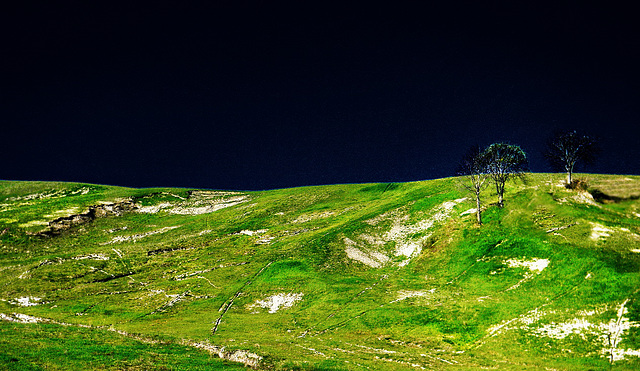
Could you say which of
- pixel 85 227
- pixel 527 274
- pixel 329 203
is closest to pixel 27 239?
pixel 85 227

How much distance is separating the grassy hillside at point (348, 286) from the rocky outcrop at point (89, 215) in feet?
3.28

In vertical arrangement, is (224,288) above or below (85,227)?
below

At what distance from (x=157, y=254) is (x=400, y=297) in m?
63.0

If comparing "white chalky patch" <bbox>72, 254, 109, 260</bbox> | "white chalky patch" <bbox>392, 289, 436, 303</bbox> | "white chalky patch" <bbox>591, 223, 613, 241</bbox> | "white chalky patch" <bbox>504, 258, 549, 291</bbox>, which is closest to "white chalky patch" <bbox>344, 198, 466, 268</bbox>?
"white chalky patch" <bbox>392, 289, 436, 303</bbox>

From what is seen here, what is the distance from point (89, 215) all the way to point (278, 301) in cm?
9688

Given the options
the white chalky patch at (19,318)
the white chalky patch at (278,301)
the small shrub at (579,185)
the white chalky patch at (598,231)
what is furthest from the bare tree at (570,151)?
the white chalky patch at (19,318)

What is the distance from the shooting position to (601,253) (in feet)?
160

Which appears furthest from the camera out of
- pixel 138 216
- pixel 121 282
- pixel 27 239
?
pixel 138 216

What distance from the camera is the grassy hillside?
36.9m

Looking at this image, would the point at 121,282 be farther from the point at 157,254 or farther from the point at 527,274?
the point at 527,274

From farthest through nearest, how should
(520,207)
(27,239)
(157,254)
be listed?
(27,239) → (157,254) → (520,207)

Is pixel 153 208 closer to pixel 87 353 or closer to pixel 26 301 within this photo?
pixel 26 301

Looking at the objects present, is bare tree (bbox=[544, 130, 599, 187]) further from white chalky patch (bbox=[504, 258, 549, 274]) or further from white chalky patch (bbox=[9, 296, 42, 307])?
white chalky patch (bbox=[9, 296, 42, 307])

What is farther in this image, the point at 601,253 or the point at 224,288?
the point at 224,288
